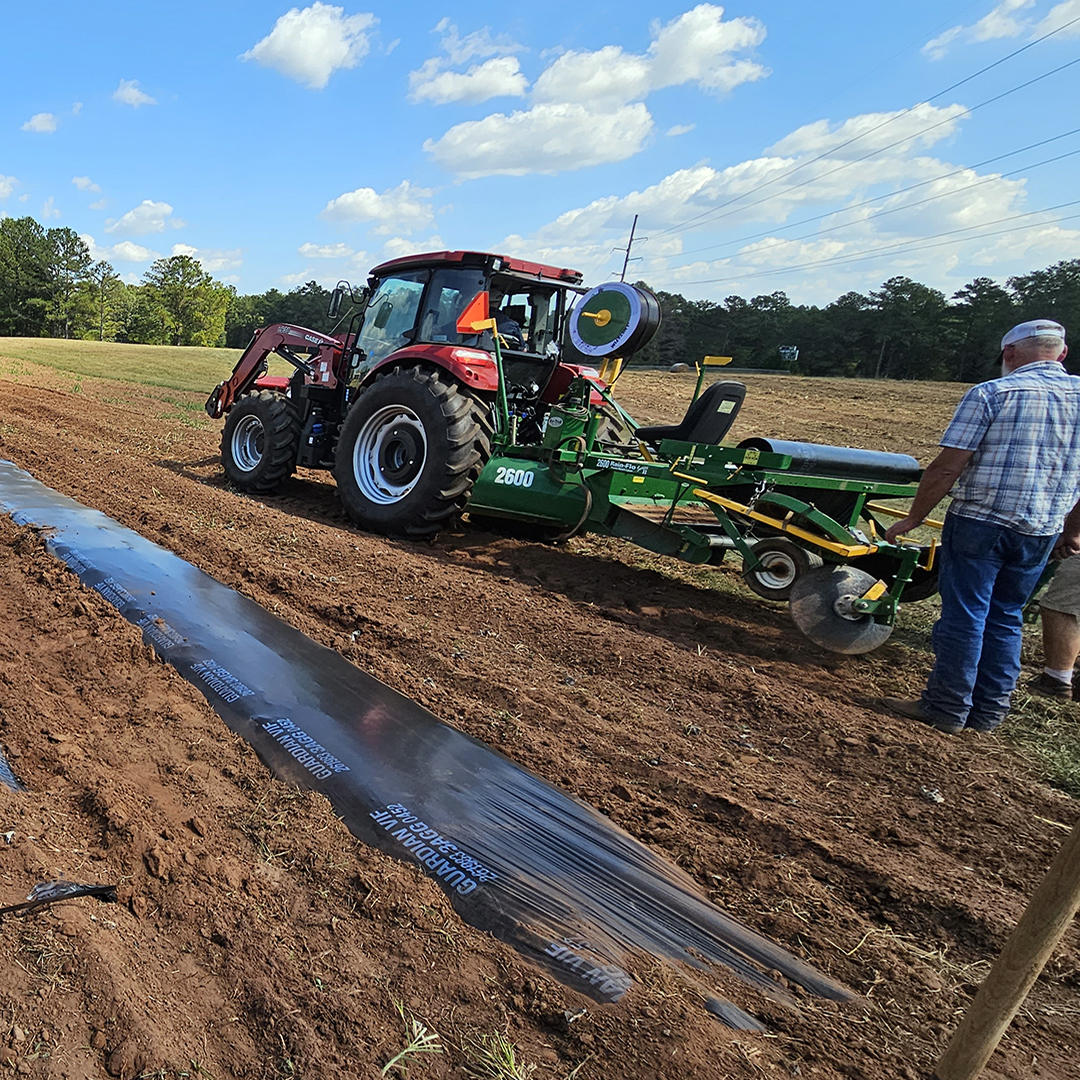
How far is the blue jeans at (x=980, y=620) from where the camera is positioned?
365 centimetres

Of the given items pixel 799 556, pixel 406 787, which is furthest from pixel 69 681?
pixel 799 556

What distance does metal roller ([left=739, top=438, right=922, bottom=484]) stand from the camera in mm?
4820

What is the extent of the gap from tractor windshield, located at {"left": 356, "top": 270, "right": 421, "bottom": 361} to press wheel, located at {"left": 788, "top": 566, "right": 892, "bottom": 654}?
165 inches

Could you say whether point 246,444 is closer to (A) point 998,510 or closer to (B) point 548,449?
(B) point 548,449

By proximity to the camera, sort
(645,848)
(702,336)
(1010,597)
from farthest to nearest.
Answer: (702,336) → (1010,597) → (645,848)

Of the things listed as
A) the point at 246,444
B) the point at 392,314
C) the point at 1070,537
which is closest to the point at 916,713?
the point at 1070,537

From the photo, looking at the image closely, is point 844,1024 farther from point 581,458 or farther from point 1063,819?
point 581,458

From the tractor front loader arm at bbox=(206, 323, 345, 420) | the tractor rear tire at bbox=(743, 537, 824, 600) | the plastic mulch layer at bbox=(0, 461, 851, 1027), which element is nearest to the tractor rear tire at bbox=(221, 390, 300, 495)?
the tractor front loader arm at bbox=(206, 323, 345, 420)

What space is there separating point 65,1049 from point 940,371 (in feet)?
166

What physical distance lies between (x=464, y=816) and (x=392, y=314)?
17.8ft

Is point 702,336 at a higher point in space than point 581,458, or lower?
higher

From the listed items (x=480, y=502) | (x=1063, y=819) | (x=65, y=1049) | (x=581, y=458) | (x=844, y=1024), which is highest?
(x=581, y=458)

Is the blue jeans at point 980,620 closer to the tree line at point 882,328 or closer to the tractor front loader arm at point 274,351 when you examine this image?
the tractor front loader arm at point 274,351

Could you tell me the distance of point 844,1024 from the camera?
1906mm
